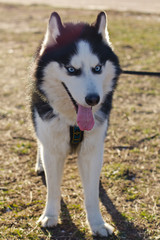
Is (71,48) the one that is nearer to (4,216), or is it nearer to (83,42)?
(83,42)

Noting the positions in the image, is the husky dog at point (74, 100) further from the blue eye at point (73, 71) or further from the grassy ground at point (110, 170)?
the grassy ground at point (110, 170)

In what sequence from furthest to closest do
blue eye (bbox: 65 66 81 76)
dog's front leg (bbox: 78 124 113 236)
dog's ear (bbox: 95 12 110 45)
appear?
dog's front leg (bbox: 78 124 113 236), dog's ear (bbox: 95 12 110 45), blue eye (bbox: 65 66 81 76)

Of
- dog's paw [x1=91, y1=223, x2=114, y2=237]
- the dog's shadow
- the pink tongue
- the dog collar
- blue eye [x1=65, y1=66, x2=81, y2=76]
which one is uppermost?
blue eye [x1=65, y1=66, x2=81, y2=76]

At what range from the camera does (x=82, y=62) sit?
9.31 ft

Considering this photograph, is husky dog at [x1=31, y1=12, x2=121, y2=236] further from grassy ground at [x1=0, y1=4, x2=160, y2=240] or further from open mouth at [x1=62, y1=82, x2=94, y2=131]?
grassy ground at [x1=0, y1=4, x2=160, y2=240]

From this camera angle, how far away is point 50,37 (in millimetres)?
3057

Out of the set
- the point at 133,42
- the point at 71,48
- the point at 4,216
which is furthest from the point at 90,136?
the point at 133,42

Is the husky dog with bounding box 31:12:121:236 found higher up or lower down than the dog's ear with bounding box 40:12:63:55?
lower down

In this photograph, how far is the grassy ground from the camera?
3.35m

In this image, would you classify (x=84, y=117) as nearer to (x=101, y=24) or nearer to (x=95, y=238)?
(x=101, y=24)

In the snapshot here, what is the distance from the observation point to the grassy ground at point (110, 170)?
11.0 ft

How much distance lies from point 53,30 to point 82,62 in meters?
0.44

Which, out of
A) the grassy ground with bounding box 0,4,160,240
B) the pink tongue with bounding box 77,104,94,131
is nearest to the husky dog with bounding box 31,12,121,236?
the pink tongue with bounding box 77,104,94,131

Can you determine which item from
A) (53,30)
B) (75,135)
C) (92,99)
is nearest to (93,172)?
(75,135)
